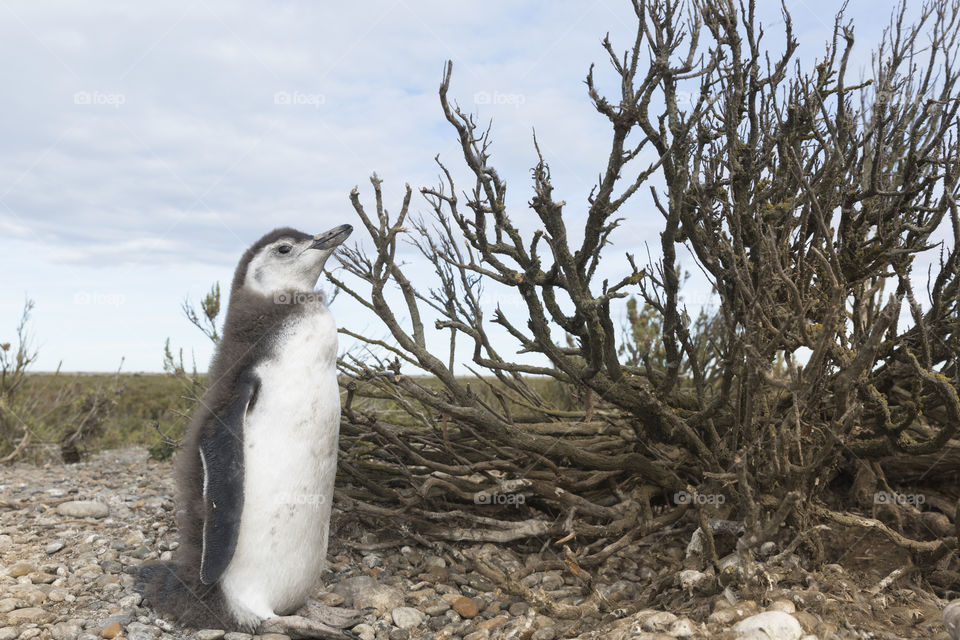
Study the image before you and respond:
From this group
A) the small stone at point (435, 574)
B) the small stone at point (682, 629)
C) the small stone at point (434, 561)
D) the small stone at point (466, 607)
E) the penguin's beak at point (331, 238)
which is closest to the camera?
the small stone at point (682, 629)

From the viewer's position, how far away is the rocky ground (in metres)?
2.98

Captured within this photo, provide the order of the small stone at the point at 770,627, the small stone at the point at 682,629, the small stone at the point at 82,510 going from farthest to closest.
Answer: the small stone at the point at 82,510 < the small stone at the point at 682,629 < the small stone at the point at 770,627

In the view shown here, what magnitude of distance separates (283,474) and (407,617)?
106 centimetres

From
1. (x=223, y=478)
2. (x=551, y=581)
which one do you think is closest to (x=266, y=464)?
(x=223, y=478)

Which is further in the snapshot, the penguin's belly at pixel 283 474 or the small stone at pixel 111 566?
the small stone at pixel 111 566

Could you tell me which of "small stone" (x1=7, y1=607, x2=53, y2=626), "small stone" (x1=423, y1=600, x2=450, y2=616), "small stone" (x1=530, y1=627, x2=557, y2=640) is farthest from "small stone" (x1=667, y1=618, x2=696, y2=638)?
"small stone" (x1=7, y1=607, x2=53, y2=626)

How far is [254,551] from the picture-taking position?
11.1 ft

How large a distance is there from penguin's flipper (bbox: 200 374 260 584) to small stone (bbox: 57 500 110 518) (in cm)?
241

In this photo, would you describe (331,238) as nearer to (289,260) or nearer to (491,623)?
(289,260)

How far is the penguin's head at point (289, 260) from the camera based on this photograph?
3643mm

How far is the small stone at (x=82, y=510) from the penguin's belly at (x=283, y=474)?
8.08ft

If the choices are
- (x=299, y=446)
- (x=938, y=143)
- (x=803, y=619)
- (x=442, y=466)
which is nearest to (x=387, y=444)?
(x=442, y=466)

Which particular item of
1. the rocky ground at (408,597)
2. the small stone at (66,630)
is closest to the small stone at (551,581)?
the rocky ground at (408,597)

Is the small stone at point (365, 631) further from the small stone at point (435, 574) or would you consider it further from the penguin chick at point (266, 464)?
the small stone at point (435, 574)
